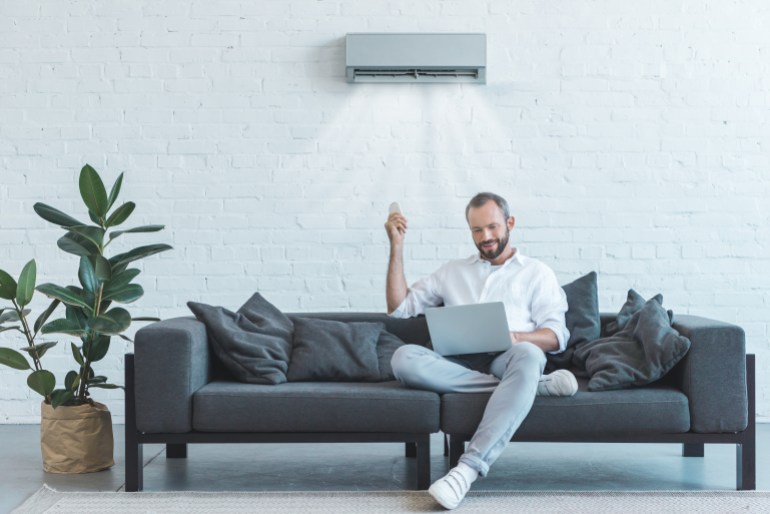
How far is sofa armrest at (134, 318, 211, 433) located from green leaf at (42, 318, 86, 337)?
1.37 ft

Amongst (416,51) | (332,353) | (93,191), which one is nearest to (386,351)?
(332,353)

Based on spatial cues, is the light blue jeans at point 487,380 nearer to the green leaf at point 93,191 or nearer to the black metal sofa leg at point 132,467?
the black metal sofa leg at point 132,467

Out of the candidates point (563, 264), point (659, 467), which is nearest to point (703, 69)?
point (563, 264)

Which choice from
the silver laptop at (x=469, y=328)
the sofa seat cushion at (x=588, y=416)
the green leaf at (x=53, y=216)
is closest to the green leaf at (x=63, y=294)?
the green leaf at (x=53, y=216)

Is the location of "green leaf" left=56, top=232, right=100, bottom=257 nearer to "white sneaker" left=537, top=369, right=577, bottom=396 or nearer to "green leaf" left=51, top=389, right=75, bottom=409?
"green leaf" left=51, top=389, right=75, bottom=409

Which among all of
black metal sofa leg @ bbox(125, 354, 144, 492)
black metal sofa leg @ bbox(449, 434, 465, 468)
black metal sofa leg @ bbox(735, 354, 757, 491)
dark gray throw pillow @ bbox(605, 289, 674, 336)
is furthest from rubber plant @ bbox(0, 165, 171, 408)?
black metal sofa leg @ bbox(735, 354, 757, 491)

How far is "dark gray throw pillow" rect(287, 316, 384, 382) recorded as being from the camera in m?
3.62

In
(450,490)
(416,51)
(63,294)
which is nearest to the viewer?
(450,490)

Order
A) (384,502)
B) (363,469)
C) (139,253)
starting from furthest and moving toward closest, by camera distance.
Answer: (363,469), (139,253), (384,502)

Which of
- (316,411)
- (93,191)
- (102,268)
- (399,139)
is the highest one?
(399,139)

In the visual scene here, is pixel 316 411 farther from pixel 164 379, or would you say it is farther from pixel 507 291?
pixel 507 291

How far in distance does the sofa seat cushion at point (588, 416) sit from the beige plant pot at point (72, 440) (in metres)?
1.43

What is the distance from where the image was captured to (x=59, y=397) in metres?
3.64

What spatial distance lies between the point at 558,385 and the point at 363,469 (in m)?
0.96
